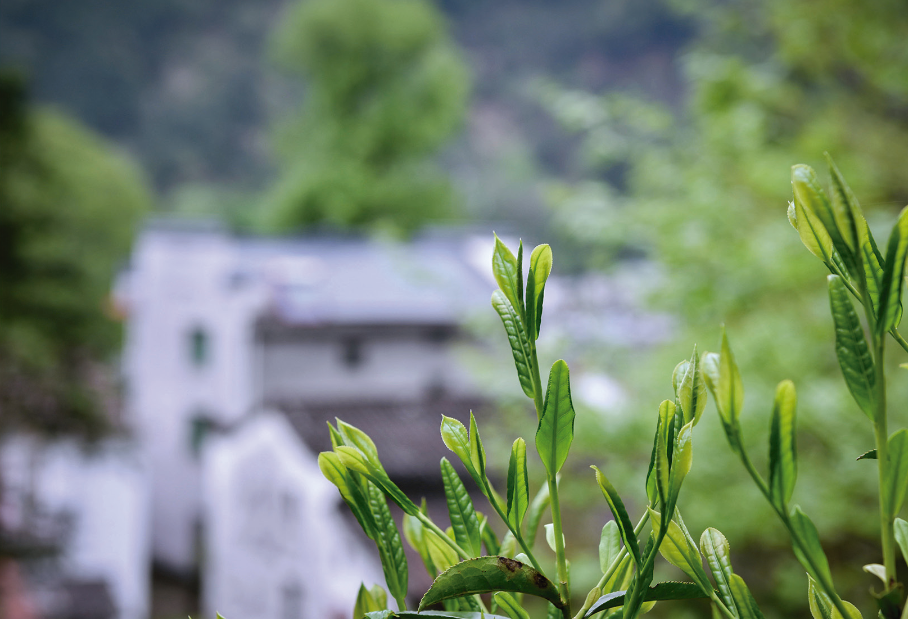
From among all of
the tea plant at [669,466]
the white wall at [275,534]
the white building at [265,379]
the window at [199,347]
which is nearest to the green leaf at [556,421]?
the tea plant at [669,466]

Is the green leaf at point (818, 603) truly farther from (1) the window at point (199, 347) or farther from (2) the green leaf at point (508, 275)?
(1) the window at point (199, 347)

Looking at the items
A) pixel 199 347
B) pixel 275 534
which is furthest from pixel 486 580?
pixel 199 347

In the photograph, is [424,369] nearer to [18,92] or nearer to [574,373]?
[574,373]

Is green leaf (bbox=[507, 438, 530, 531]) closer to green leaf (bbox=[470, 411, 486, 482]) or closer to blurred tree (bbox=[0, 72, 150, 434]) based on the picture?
green leaf (bbox=[470, 411, 486, 482])

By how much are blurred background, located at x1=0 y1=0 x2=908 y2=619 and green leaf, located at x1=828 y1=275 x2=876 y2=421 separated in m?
0.79

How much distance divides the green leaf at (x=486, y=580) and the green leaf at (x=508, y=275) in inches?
1.7

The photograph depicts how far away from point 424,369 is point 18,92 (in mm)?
3193

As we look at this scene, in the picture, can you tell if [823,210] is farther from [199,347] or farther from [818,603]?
[199,347]

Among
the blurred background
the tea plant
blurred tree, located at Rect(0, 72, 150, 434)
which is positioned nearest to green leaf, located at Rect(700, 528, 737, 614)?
the tea plant

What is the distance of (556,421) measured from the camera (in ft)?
0.41

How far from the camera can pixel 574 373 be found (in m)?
1.84

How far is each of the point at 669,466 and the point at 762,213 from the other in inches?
61.3

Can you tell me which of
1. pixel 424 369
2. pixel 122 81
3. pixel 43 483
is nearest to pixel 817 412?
pixel 424 369

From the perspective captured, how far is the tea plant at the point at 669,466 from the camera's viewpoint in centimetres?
11
